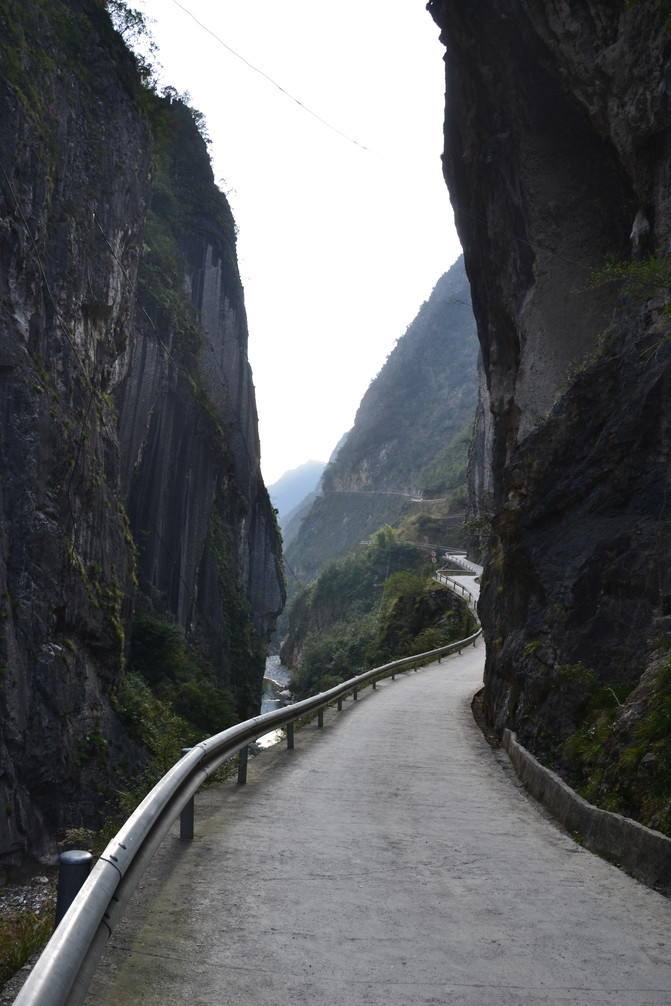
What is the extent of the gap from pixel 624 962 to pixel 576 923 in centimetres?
53

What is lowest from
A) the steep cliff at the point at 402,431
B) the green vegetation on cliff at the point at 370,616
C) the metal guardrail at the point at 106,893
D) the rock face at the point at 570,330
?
the green vegetation on cliff at the point at 370,616

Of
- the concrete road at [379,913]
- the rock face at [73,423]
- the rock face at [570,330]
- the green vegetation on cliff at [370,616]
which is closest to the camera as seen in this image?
the concrete road at [379,913]

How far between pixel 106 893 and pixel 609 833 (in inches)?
165

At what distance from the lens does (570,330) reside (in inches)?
583

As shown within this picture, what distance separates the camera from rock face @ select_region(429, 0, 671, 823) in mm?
9312

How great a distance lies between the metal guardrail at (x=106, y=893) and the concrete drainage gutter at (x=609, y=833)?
10.0ft

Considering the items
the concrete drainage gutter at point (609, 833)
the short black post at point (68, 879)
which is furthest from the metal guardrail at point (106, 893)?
the concrete drainage gutter at point (609, 833)

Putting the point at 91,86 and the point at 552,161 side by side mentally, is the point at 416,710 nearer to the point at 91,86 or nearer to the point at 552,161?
the point at 552,161

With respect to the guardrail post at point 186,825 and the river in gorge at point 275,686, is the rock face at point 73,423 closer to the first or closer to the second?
the guardrail post at point 186,825

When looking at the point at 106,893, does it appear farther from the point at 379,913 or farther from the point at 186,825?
the point at 186,825

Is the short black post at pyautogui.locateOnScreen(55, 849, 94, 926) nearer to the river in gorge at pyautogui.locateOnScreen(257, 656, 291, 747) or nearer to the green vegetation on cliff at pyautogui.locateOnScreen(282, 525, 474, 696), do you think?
the green vegetation on cliff at pyautogui.locateOnScreen(282, 525, 474, 696)

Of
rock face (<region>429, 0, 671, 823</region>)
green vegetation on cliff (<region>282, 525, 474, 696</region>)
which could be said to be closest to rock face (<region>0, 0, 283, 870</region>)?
rock face (<region>429, 0, 671, 823</region>)

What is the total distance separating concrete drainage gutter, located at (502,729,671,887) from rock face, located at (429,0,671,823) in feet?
1.82

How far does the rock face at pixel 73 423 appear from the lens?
1396cm
